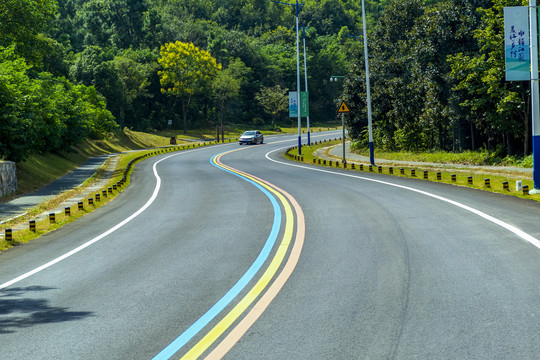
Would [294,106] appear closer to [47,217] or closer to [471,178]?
[471,178]

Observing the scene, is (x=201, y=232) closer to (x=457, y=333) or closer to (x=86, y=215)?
(x=86, y=215)

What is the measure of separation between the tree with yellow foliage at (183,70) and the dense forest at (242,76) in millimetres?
213

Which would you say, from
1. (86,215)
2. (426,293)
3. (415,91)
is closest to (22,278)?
(426,293)

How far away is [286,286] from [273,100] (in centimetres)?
10096

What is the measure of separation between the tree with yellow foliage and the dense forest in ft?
0.70

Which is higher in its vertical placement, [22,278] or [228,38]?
[228,38]

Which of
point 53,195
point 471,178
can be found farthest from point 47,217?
point 471,178

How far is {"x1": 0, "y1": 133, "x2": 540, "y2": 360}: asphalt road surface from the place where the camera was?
5.38m

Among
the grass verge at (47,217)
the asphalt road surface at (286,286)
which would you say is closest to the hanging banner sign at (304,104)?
the grass verge at (47,217)

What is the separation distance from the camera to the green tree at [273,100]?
10719cm

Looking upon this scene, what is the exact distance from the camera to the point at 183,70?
3629 inches

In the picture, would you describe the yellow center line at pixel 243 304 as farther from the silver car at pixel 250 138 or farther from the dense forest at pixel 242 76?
the silver car at pixel 250 138

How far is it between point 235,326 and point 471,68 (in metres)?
32.1

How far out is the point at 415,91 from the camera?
142 ft
